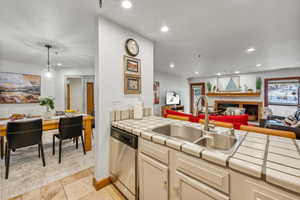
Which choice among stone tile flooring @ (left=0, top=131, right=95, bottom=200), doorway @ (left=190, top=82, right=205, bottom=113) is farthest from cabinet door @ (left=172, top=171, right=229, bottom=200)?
doorway @ (left=190, top=82, right=205, bottom=113)

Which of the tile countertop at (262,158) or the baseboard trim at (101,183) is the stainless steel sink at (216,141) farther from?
the baseboard trim at (101,183)

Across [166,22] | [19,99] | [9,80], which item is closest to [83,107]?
[19,99]

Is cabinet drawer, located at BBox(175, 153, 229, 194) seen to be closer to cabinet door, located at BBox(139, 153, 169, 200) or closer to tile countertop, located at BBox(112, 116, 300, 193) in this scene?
tile countertop, located at BBox(112, 116, 300, 193)

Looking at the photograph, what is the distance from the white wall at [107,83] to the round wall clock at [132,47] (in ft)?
0.23

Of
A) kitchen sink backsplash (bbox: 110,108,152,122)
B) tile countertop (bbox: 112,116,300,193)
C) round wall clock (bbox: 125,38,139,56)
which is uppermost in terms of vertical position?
round wall clock (bbox: 125,38,139,56)

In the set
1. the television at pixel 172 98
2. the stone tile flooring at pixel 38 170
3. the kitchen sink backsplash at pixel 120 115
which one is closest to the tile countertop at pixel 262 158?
the kitchen sink backsplash at pixel 120 115

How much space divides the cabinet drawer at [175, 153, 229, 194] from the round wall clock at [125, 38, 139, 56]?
5.62 feet

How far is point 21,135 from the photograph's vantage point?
2004 mm

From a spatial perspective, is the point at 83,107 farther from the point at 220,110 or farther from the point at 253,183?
the point at 220,110

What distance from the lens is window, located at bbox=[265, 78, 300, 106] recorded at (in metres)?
5.21

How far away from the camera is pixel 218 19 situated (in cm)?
187

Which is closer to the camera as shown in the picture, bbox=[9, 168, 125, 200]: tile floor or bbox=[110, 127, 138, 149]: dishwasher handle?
bbox=[110, 127, 138, 149]: dishwasher handle

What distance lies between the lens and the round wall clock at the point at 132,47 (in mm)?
2012

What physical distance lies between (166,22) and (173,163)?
198 cm
